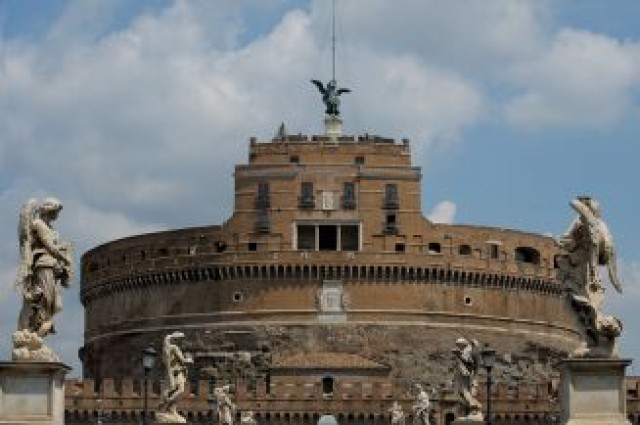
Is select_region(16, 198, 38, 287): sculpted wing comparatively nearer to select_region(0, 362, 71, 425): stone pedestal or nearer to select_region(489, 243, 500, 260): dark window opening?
select_region(0, 362, 71, 425): stone pedestal

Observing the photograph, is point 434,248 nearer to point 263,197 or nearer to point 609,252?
point 263,197

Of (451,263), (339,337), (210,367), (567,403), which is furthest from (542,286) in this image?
(567,403)

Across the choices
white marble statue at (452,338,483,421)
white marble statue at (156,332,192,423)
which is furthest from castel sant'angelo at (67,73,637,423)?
white marble statue at (156,332,192,423)

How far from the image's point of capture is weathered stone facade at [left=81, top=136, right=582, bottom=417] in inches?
4833

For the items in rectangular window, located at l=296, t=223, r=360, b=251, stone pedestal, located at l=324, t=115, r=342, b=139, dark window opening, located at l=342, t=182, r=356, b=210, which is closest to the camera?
dark window opening, located at l=342, t=182, r=356, b=210

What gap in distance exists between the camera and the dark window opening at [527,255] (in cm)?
12888

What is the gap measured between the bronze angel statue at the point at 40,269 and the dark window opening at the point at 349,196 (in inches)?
4134

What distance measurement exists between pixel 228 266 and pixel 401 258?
11.8m

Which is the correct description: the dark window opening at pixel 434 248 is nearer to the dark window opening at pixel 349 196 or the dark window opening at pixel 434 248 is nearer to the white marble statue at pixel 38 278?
the dark window opening at pixel 349 196

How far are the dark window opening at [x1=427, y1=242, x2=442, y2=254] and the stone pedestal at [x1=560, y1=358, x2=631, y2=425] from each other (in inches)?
4168

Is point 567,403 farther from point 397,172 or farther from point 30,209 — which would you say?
point 397,172

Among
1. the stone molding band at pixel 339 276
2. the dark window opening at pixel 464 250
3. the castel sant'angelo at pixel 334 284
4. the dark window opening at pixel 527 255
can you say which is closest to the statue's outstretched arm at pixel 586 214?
the castel sant'angelo at pixel 334 284

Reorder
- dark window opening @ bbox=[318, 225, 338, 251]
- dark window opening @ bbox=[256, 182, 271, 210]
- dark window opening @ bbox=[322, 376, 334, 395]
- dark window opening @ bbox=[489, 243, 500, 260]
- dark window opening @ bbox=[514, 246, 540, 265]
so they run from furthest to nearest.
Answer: dark window opening @ bbox=[514, 246, 540, 265] → dark window opening @ bbox=[489, 243, 500, 260] → dark window opening @ bbox=[318, 225, 338, 251] → dark window opening @ bbox=[256, 182, 271, 210] → dark window opening @ bbox=[322, 376, 334, 395]

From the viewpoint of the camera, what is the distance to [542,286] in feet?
423
